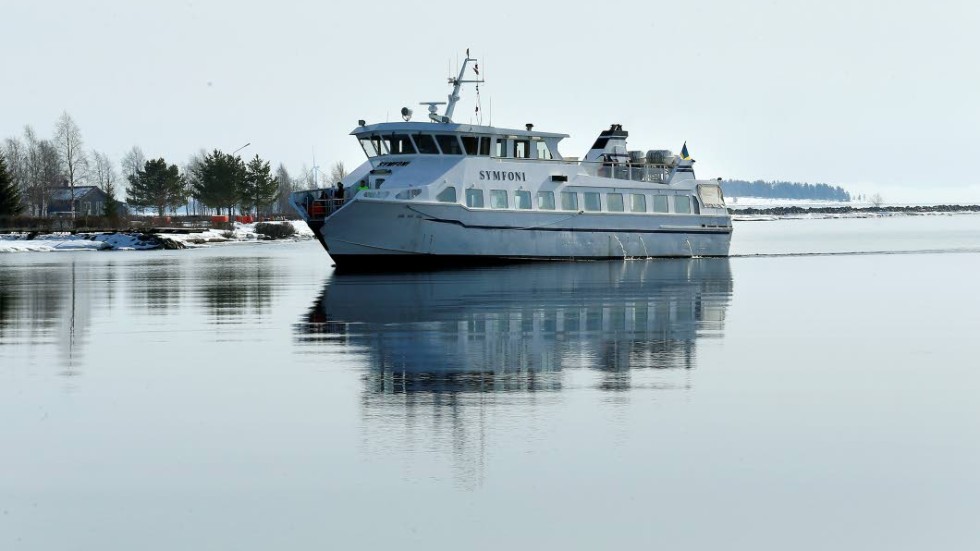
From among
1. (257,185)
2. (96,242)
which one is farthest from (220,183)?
(96,242)

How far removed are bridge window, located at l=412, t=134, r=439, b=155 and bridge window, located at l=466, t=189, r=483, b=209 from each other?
6.84 feet

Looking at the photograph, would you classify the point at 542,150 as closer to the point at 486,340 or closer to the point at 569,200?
the point at 569,200

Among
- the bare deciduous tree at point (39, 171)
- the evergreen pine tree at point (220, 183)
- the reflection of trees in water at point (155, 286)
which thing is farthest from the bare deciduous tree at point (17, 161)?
the reflection of trees in water at point (155, 286)

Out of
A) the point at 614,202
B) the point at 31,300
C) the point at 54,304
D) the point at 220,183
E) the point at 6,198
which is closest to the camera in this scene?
the point at 54,304

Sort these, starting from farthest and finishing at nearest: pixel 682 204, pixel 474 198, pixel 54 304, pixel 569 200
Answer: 1. pixel 682 204
2. pixel 569 200
3. pixel 474 198
4. pixel 54 304

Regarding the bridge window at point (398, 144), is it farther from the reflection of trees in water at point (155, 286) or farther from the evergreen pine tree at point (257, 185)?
the evergreen pine tree at point (257, 185)

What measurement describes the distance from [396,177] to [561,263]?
8640 mm

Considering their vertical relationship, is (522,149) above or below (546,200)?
above

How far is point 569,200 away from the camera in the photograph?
51719 millimetres

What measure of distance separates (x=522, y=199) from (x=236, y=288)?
17515 mm

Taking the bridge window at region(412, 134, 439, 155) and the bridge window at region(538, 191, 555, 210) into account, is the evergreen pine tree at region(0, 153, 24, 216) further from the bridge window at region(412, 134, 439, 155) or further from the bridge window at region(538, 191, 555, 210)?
the bridge window at region(538, 191, 555, 210)

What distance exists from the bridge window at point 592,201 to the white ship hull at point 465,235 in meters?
0.32

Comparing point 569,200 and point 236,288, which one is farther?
point 569,200

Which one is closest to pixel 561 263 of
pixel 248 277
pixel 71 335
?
pixel 248 277
